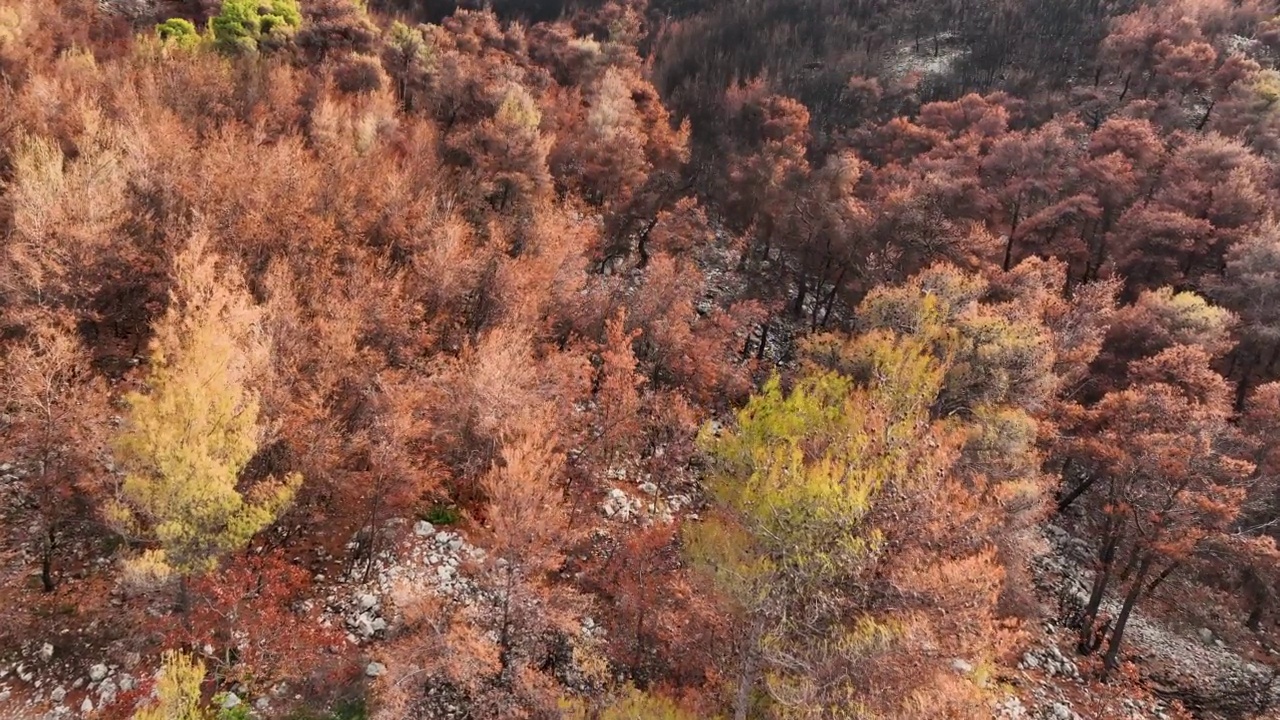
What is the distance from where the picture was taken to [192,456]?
60.4 ft

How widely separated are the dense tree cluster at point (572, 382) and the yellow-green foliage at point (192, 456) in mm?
151

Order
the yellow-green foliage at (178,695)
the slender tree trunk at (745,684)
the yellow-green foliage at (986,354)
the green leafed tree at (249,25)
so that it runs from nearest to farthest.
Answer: the yellow-green foliage at (178,695), the slender tree trunk at (745,684), the yellow-green foliage at (986,354), the green leafed tree at (249,25)

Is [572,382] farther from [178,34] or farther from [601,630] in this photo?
[178,34]

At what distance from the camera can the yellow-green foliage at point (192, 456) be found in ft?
60.2

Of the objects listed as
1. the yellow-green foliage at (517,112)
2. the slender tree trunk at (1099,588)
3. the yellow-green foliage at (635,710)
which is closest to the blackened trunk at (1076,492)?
the slender tree trunk at (1099,588)

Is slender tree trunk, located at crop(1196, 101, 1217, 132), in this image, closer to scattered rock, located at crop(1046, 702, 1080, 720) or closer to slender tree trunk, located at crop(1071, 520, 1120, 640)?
slender tree trunk, located at crop(1071, 520, 1120, 640)

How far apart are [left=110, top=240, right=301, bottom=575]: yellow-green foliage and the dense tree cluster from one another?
151 mm

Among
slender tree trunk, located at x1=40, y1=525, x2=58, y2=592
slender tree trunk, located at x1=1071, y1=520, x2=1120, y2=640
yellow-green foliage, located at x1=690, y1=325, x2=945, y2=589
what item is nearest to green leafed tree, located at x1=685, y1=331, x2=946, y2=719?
yellow-green foliage, located at x1=690, y1=325, x2=945, y2=589

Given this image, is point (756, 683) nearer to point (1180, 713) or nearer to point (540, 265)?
point (1180, 713)

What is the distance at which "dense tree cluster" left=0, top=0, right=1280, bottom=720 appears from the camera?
18.3m

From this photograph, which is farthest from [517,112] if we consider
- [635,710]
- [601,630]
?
[635,710]

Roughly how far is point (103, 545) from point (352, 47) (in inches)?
1930

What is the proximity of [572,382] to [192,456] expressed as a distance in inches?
670

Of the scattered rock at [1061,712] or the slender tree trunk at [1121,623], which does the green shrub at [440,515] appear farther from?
the slender tree trunk at [1121,623]
